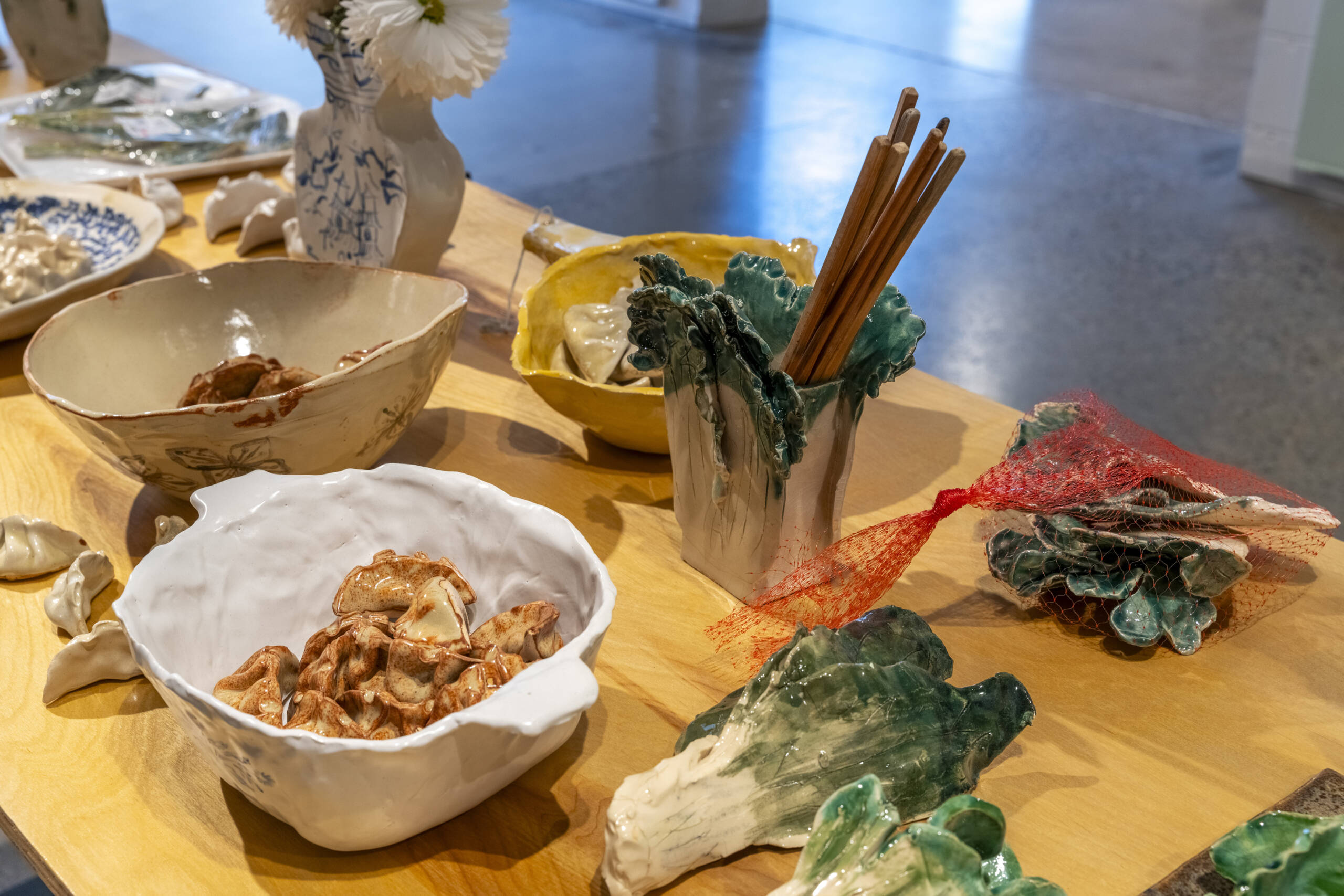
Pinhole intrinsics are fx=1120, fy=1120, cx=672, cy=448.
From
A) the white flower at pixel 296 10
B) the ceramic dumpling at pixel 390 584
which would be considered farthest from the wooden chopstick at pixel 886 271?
the white flower at pixel 296 10

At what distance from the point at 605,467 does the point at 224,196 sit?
0.65 metres

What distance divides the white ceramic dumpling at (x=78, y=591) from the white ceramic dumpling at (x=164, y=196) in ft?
2.09

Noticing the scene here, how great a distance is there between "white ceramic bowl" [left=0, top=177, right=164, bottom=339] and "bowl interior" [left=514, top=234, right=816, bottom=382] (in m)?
0.43

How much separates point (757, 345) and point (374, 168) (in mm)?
540

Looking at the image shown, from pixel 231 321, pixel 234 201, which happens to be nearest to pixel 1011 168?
pixel 234 201

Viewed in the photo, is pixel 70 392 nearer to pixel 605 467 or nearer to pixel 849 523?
pixel 605 467

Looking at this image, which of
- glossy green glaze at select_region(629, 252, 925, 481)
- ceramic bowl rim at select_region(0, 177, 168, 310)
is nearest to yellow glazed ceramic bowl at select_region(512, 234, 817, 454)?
glossy green glaze at select_region(629, 252, 925, 481)

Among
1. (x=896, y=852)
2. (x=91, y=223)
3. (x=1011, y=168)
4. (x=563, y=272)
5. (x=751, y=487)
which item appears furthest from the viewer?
(x=1011, y=168)

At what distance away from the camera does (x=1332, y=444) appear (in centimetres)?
220

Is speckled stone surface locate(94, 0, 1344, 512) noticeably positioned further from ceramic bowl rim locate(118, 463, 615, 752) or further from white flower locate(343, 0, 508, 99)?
ceramic bowl rim locate(118, 463, 615, 752)

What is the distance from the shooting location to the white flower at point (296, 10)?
3.33ft

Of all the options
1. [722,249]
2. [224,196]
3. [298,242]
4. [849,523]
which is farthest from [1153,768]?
[224,196]

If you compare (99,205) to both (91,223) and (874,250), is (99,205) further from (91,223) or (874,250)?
(874,250)

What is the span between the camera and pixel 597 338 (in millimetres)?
869
